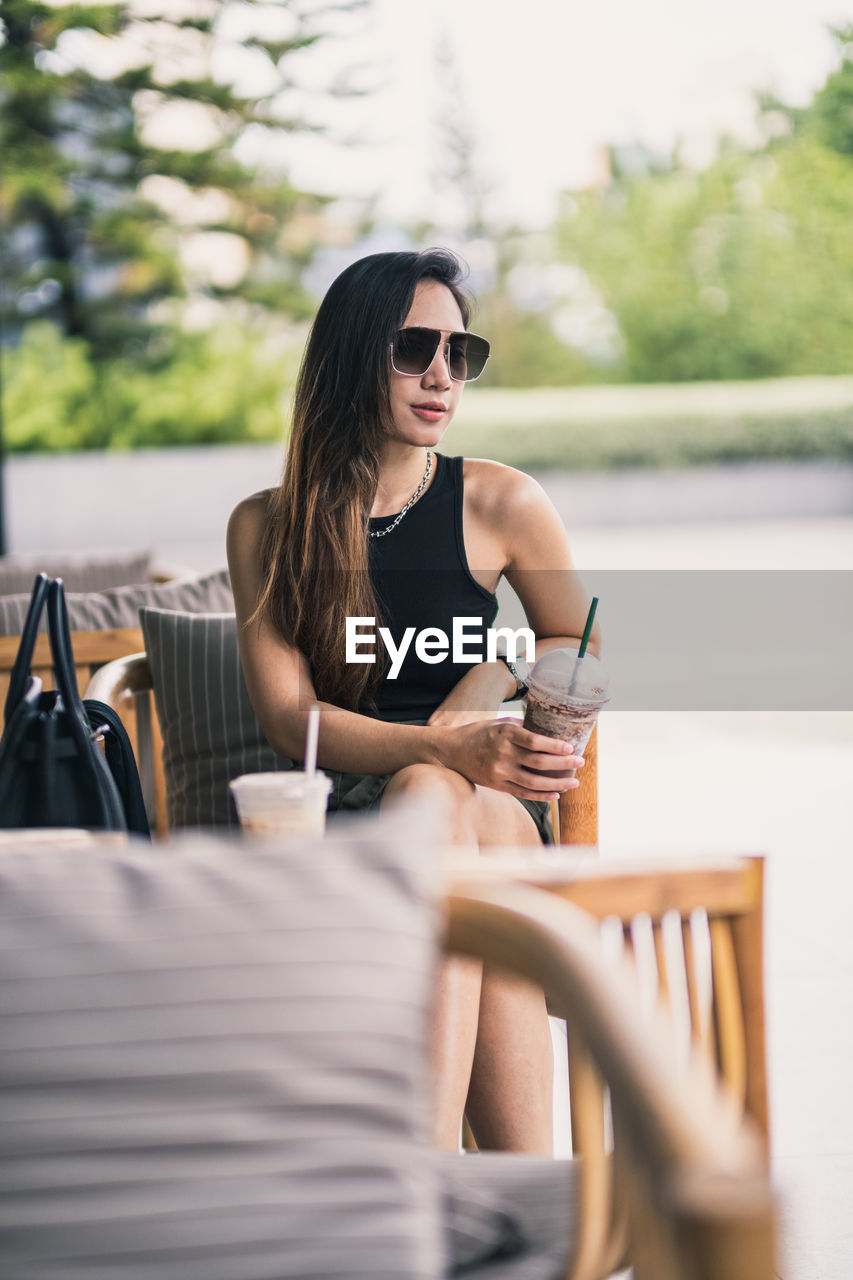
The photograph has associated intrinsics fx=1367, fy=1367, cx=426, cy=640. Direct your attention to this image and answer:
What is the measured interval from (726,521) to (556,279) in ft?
25.6

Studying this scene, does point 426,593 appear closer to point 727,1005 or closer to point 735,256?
point 727,1005

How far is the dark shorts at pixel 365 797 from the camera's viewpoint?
5.68 ft

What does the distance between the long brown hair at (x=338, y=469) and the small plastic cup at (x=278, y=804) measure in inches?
25.8

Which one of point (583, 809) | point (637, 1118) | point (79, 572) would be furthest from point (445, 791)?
point (79, 572)

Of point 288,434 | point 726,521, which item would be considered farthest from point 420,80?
point 288,434

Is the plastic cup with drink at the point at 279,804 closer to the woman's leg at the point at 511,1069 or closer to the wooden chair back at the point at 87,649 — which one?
the woman's leg at the point at 511,1069

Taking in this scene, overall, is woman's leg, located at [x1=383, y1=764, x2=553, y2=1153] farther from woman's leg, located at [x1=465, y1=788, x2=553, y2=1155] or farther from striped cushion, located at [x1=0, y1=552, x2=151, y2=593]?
striped cushion, located at [x1=0, y1=552, x2=151, y2=593]

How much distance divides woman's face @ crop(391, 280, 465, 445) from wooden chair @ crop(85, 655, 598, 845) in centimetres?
49

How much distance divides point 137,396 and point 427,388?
1449 cm

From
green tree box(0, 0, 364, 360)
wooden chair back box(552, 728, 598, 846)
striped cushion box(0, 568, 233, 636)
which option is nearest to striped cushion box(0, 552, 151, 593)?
striped cushion box(0, 568, 233, 636)

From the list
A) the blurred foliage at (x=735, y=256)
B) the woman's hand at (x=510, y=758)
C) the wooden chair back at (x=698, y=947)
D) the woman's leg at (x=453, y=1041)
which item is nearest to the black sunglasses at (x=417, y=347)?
the woman's hand at (x=510, y=758)

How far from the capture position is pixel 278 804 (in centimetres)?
110

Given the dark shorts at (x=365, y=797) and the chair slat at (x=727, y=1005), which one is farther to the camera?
the dark shorts at (x=365, y=797)

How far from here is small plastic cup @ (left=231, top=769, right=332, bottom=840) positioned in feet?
3.59
